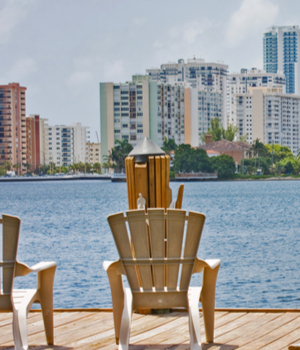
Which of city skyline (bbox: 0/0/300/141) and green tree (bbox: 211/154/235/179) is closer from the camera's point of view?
green tree (bbox: 211/154/235/179)

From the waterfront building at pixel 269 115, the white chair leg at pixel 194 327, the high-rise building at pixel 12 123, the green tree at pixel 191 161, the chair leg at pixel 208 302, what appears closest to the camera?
the white chair leg at pixel 194 327

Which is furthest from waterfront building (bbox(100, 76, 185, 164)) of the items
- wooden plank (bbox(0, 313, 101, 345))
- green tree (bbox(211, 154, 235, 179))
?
wooden plank (bbox(0, 313, 101, 345))

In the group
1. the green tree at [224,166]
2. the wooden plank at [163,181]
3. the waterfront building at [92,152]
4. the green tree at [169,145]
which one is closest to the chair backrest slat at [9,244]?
the wooden plank at [163,181]

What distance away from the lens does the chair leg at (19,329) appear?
10.3ft

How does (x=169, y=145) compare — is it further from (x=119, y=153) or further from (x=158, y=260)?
(x=158, y=260)

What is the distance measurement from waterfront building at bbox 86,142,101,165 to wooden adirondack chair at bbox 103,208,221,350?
529 ft

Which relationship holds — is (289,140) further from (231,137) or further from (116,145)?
(116,145)

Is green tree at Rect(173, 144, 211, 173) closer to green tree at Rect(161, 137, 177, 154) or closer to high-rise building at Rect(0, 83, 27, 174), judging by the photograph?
green tree at Rect(161, 137, 177, 154)

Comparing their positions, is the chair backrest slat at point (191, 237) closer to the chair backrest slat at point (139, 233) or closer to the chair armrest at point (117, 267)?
the chair backrest slat at point (139, 233)

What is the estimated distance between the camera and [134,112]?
381 feet

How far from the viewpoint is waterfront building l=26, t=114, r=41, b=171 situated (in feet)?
471

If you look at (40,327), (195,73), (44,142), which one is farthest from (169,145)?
(40,327)

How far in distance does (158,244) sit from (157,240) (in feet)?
0.07

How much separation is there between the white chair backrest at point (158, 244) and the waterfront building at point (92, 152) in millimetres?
161299
